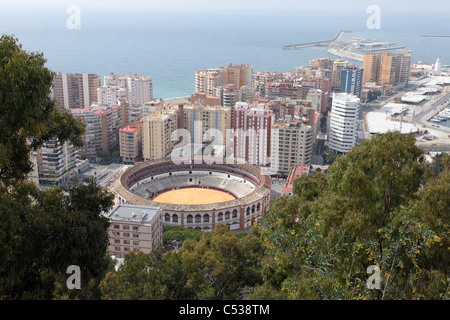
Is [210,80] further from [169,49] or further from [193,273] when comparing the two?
[169,49]

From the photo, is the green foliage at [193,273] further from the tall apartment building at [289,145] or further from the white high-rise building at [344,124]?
the white high-rise building at [344,124]

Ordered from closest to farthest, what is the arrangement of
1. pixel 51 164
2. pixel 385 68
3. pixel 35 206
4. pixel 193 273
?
pixel 35 206 < pixel 193 273 < pixel 51 164 < pixel 385 68

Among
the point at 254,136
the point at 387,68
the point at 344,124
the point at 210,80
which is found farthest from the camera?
the point at 387,68

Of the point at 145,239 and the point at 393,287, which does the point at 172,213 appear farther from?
the point at 393,287

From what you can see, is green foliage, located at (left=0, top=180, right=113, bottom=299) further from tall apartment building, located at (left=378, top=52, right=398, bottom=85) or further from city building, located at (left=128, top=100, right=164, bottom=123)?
tall apartment building, located at (left=378, top=52, right=398, bottom=85)

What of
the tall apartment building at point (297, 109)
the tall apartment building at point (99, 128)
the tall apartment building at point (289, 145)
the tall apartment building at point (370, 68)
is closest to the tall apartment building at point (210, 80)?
the tall apartment building at point (297, 109)

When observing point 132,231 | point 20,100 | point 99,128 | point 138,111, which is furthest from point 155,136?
point 20,100

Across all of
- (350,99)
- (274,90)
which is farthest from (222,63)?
(350,99)
